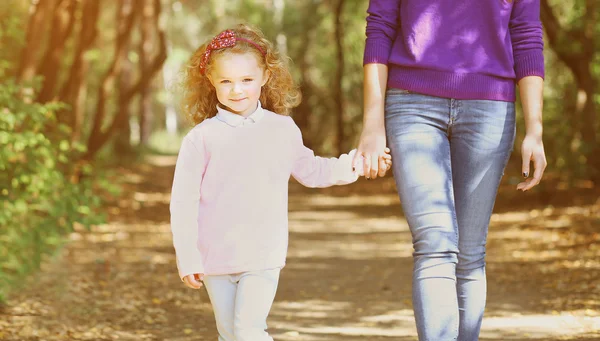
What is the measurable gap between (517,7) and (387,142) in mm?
752

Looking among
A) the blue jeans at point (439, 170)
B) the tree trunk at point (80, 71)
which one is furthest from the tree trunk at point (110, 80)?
the blue jeans at point (439, 170)

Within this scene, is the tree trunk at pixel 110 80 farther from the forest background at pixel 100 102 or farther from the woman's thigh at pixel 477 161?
the woman's thigh at pixel 477 161

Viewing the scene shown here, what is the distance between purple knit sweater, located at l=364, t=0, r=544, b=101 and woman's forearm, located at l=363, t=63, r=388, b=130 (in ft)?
0.12

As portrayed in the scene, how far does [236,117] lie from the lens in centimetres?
386

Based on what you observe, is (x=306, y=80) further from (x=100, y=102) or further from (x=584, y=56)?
(x=584, y=56)

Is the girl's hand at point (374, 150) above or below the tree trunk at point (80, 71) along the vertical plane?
below

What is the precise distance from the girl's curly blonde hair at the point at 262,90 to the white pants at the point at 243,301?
0.72 m

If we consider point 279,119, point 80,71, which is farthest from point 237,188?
point 80,71

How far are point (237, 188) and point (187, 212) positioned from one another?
23 cm

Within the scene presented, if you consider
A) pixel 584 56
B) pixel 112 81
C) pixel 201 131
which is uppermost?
pixel 584 56

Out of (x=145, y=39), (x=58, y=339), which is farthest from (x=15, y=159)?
(x=145, y=39)

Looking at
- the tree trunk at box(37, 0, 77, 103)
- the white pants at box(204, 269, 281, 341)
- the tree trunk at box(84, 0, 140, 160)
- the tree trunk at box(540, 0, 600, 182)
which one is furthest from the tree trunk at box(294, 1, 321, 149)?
the white pants at box(204, 269, 281, 341)

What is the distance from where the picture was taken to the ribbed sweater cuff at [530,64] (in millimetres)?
3855

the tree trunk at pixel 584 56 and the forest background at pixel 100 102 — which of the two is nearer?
A: the forest background at pixel 100 102
